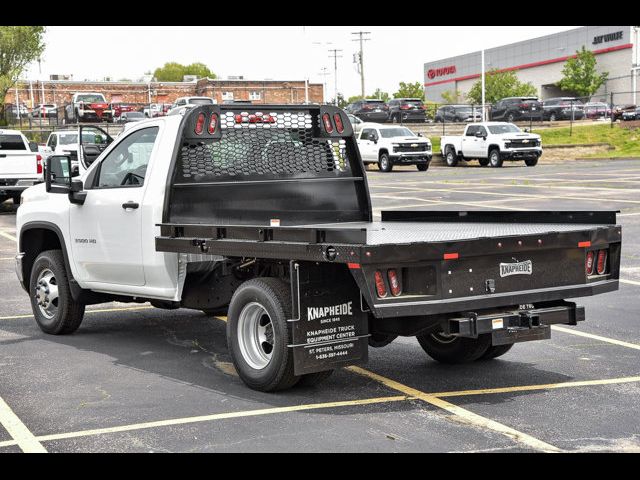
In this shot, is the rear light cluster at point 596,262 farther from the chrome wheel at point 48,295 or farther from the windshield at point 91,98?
the windshield at point 91,98

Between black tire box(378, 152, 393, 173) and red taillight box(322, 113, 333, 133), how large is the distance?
106 feet

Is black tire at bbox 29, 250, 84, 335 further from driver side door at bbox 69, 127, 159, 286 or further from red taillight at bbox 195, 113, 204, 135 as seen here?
red taillight at bbox 195, 113, 204, 135

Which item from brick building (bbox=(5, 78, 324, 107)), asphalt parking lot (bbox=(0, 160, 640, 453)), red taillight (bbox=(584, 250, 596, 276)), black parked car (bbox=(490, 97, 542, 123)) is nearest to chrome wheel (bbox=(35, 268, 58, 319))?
asphalt parking lot (bbox=(0, 160, 640, 453))

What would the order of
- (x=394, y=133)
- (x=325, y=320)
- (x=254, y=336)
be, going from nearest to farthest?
1. (x=325, y=320)
2. (x=254, y=336)
3. (x=394, y=133)

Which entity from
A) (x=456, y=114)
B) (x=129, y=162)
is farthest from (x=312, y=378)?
(x=456, y=114)

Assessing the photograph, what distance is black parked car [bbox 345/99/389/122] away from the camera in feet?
204

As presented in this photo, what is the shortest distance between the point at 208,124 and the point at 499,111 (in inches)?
2179

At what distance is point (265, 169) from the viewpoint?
8.74m

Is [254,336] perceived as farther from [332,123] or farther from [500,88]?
[500,88]

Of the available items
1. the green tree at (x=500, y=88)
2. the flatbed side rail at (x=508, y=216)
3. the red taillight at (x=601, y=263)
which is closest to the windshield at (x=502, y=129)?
the flatbed side rail at (x=508, y=216)

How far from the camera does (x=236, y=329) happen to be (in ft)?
24.6

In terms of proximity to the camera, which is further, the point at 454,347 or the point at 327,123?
the point at 327,123

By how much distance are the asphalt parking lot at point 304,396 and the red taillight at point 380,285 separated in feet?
2.62
